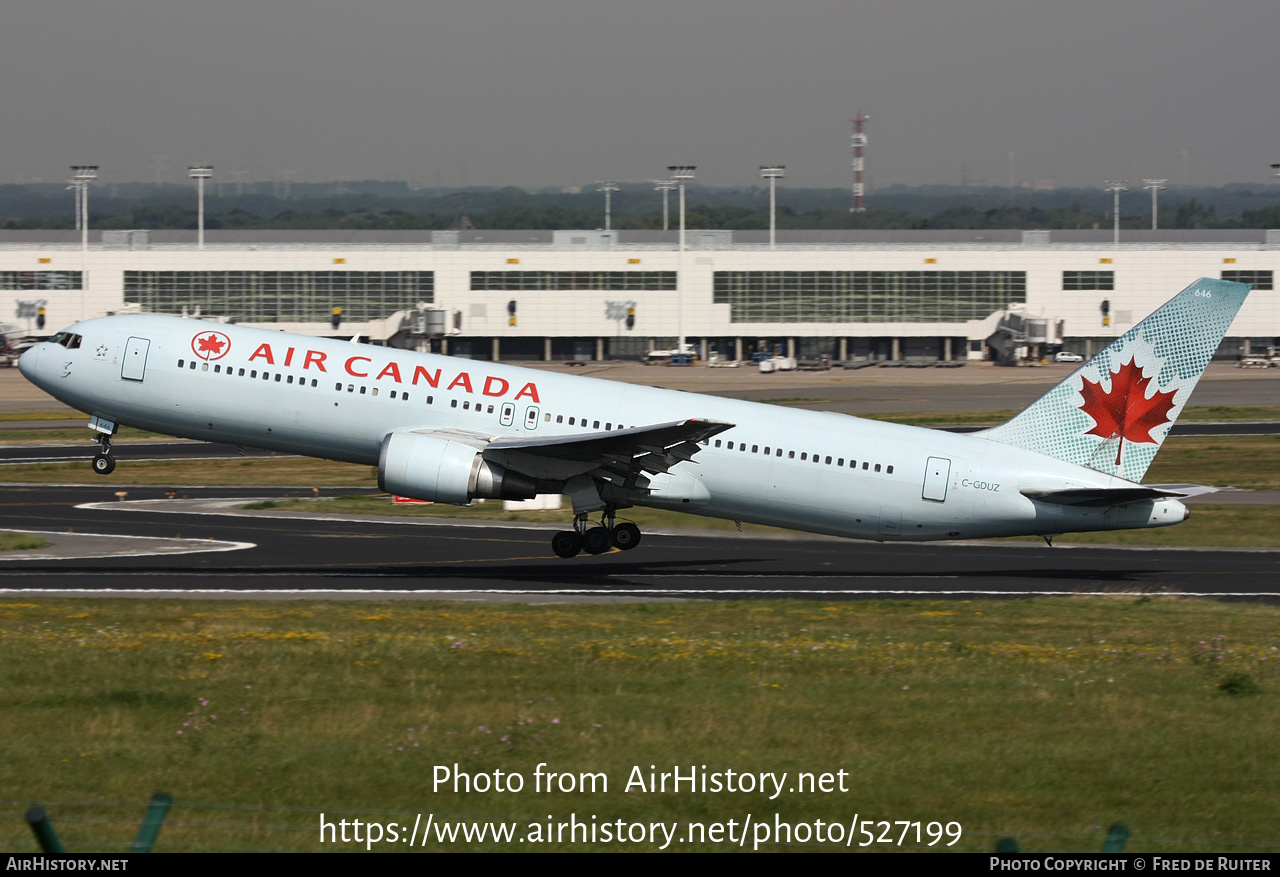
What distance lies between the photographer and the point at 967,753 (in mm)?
16969

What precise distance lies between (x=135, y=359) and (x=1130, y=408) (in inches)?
1028

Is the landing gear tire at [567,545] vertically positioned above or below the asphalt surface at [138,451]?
above

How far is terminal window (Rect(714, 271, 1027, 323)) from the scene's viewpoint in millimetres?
150375

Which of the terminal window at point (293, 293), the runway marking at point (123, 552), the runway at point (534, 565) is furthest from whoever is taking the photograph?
the terminal window at point (293, 293)

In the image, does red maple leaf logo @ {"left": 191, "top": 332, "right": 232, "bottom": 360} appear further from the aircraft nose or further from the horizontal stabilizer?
the horizontal stabilizer

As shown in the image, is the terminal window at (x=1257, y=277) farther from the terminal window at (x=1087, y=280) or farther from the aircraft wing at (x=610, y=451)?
the aircraft wing at (x=610, y=451)

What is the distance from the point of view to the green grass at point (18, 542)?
3919 centimetres

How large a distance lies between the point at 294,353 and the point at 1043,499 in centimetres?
1981

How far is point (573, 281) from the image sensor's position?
479ft

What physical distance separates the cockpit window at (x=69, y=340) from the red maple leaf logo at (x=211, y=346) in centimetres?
347

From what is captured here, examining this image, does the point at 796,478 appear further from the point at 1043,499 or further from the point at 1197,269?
the point at 1197,269

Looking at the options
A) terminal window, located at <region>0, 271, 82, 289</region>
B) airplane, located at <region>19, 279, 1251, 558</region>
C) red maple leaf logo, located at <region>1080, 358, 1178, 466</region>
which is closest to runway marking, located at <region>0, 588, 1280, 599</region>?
airplane, located at <region>19, 279, 1251, 558</region>

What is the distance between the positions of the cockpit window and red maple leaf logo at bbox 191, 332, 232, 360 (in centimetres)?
347

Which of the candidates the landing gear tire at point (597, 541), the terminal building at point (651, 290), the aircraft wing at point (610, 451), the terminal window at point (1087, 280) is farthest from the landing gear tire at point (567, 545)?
the terminal window at point (1087, 280)
